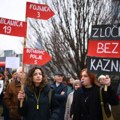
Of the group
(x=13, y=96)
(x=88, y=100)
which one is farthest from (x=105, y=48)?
(x=13, y=96)

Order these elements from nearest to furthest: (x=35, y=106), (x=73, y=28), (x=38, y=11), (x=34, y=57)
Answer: (x=35, y=106) → (x=34, y=57) → (x=38, y=11) → (x=73, y=28)

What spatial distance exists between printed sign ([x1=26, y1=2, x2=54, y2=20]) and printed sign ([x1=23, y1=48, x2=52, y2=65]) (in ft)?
2.12

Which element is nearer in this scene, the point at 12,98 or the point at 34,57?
the point at 34,57

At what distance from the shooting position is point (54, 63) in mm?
23859

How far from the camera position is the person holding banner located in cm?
711

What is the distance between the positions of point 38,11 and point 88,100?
2167 millimetres

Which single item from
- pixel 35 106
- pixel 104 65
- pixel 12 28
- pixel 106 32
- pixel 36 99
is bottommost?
pixel 35 106

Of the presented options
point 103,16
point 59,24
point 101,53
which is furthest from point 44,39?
point 101,53

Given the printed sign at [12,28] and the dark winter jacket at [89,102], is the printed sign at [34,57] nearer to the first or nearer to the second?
the printed sign at [12,28]

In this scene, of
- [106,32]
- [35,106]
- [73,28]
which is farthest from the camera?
[73,28]

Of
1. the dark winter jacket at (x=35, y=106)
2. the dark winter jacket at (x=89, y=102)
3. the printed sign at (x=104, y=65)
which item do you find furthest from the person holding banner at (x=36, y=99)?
the printed sign at (x=104, y=65)

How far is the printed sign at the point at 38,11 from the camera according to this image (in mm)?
8422

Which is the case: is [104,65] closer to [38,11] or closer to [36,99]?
[36,99]

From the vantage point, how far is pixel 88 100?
712cm
